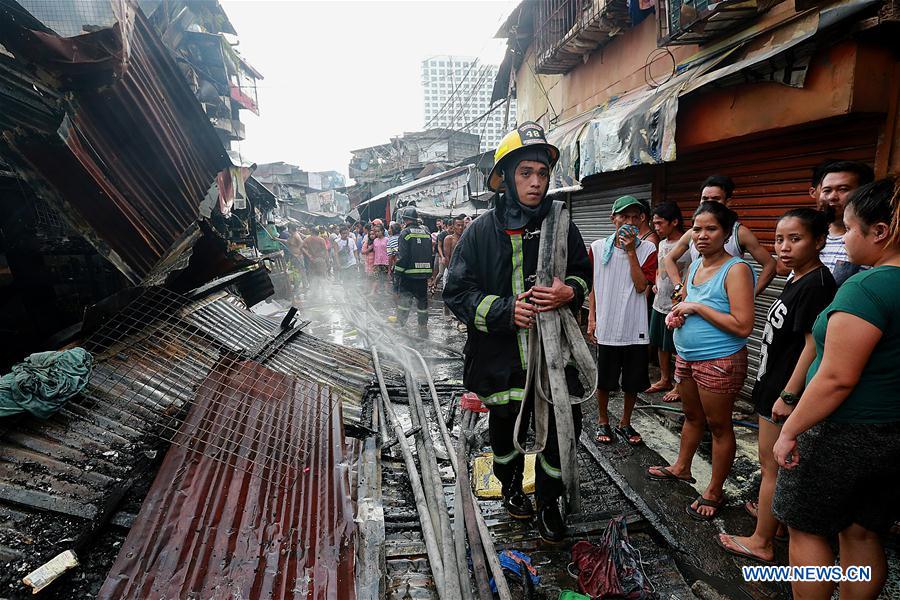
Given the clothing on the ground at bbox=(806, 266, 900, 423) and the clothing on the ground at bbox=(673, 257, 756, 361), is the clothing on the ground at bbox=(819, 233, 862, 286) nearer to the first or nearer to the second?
the clothing on the ground at bbox=(673, 257, 756, 361)

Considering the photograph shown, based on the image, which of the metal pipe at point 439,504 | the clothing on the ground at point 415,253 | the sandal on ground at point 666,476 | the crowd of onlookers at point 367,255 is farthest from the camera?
the crowd of onlookers at point 367,255

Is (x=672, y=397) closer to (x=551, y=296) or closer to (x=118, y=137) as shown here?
(x=551, y=296)

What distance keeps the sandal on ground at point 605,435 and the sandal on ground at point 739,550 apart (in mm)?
1221

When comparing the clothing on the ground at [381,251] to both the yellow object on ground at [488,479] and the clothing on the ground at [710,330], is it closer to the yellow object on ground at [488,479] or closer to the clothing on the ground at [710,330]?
the yellow object on ground at [488,479]

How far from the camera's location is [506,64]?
12766 millimetres

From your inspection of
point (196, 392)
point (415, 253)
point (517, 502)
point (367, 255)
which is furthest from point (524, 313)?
point (367, 255)

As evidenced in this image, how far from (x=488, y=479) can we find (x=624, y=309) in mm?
1831

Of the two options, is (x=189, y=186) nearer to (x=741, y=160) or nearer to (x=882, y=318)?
(x=882, y=318)

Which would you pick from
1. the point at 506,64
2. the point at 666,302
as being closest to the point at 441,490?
the point at 666,302

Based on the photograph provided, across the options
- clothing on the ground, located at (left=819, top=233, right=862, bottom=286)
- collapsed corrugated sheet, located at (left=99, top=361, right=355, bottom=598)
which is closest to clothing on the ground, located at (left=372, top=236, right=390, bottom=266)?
collapsed corrugated sheet, located at (left=99, top=361, right=355, bottom=598)

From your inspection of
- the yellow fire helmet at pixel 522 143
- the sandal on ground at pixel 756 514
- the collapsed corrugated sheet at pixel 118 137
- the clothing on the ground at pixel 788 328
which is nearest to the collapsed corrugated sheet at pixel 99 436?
the collapsed corrugated sheet at pixel 118 137

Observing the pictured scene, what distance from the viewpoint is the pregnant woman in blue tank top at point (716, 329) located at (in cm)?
250

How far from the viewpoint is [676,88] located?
15.5ft

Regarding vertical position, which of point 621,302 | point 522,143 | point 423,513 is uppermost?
point 522,143
